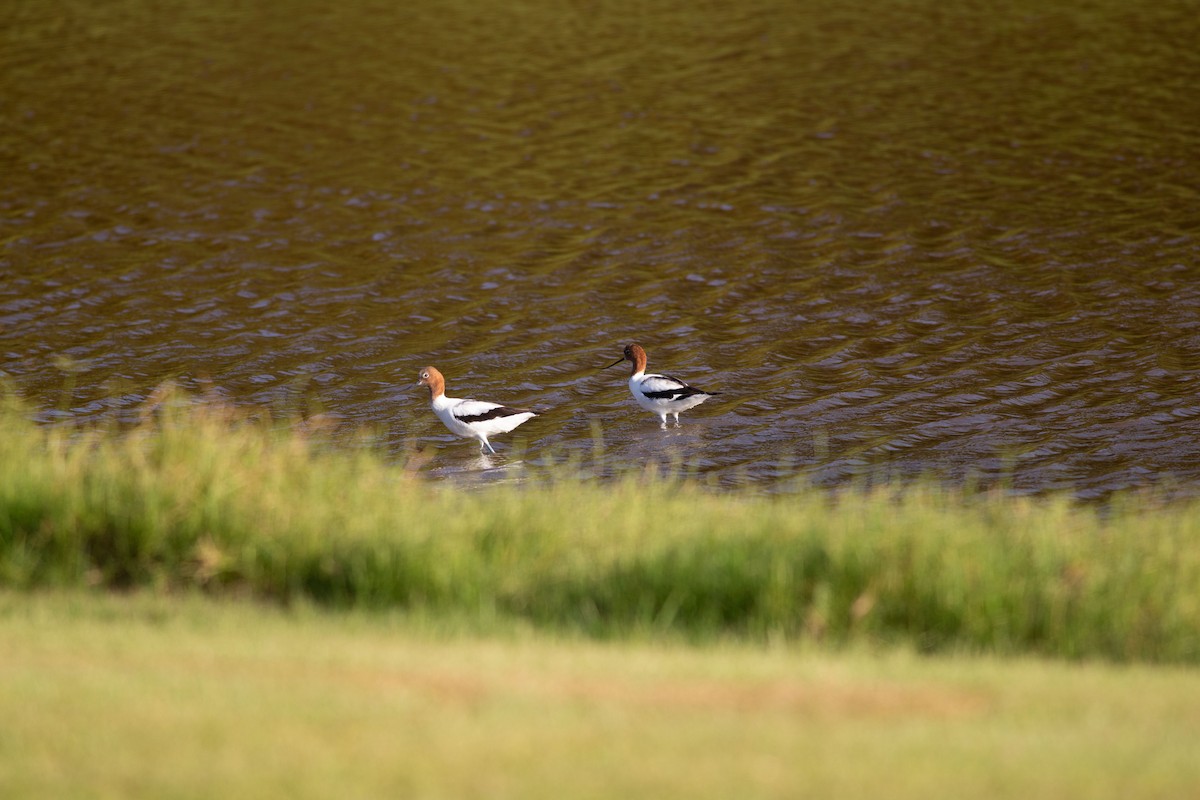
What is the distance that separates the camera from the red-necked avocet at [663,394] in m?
16.7

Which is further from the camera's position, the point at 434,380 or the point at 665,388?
the point at 434,380

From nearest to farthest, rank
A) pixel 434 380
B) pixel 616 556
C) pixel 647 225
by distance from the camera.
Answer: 1. pixel 616 556
2. pixel 434 380
3. pixel 647 225

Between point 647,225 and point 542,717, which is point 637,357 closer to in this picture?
point 647,225

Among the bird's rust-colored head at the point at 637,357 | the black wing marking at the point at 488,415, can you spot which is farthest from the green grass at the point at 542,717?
the bird's rust-colored head at the point at 637,357

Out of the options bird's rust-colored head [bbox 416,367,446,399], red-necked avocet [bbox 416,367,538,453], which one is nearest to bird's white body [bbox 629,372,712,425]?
red-necked avocet [bbox 416,367,538,453]

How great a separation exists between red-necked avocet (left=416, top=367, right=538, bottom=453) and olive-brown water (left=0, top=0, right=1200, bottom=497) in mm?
325

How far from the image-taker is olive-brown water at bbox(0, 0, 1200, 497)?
1692cm

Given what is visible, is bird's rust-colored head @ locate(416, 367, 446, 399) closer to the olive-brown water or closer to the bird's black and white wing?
the olive-brown water

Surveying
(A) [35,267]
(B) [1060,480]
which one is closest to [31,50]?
(A) [35,267]

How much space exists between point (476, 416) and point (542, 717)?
9.31 m

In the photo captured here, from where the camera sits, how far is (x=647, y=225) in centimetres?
2436

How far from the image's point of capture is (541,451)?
1586 centimetres

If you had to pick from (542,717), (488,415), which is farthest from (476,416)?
(542,717)

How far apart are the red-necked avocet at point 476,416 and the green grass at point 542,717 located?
24.7ft
